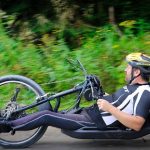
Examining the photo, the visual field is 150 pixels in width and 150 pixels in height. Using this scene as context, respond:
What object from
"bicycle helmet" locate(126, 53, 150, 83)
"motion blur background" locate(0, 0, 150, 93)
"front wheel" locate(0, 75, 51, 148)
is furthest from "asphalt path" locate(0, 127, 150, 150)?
"motion blur background" locate(0, 0, 150, 93)

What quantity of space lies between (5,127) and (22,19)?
4.55 meters

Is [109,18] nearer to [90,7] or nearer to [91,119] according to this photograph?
[90,7]

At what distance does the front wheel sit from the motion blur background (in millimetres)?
913

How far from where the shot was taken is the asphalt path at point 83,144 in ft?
16.9

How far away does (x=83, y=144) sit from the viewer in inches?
207

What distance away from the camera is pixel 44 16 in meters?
9.23

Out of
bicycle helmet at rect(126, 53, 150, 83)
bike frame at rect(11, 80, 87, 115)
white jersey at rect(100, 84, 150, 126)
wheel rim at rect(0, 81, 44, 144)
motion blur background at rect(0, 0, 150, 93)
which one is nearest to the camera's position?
white jersey at rect(100, 84, 150, 126)

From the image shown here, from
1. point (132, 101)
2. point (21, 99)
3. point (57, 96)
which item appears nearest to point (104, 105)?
point (132, 101)

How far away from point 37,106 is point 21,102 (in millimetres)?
433

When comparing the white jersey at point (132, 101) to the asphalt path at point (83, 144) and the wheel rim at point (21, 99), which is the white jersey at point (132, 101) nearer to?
the asphalt path at point (83, 144)

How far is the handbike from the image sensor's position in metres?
4.96

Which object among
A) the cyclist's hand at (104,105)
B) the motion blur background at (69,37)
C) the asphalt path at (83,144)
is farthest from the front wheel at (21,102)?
the motion blur background at (69,37)

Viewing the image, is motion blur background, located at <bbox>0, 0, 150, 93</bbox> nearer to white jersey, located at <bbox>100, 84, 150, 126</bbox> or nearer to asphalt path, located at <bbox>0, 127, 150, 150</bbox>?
asphalt path, located at <bbox>0, 127, 150, 150</bbox>

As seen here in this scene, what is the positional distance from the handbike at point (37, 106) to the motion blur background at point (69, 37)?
3.30 feet
